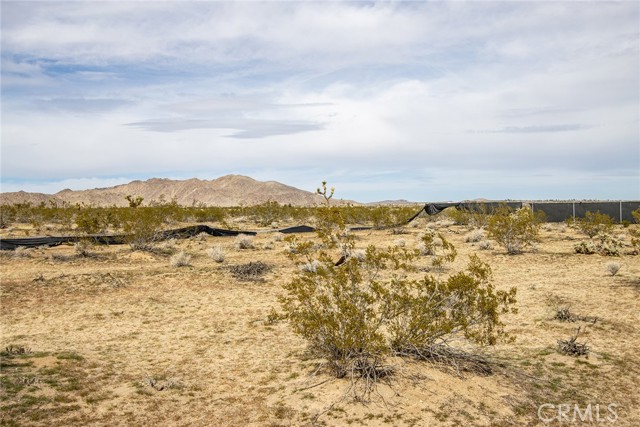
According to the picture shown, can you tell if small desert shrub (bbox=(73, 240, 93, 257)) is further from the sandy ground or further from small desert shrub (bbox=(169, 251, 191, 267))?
small desert shrub (bbox=(169, 251, 191, 267))

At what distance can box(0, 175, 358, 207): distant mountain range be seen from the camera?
13025 centimetres

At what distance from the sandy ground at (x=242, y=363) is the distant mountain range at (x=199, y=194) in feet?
366

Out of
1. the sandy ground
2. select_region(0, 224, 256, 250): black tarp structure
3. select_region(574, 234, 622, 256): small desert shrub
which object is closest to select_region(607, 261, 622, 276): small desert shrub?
the sandy ground

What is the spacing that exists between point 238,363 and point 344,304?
2853mm

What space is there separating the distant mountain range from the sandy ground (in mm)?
111552

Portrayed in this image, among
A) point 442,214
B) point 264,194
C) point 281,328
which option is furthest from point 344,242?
point 264,194

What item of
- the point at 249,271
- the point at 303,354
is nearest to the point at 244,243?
the point at 249,271

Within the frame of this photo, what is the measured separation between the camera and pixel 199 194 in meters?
135

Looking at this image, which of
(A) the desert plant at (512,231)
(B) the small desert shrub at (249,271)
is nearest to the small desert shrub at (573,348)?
(B) the small desert shrub at (249,271)

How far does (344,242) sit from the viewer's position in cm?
780

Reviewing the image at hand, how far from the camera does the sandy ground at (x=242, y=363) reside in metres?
6.10

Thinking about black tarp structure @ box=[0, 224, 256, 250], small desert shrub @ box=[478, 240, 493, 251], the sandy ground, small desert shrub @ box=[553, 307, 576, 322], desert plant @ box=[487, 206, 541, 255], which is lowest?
the sandy ground

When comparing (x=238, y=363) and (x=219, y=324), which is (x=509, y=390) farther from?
(x=219, y=324)

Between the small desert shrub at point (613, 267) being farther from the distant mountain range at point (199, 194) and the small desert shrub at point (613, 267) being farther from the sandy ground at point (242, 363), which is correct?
the distant mountain range at point (199, 194)
